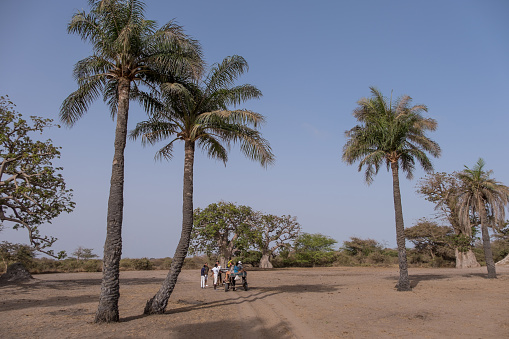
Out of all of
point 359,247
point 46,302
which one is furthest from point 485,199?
point 359,247

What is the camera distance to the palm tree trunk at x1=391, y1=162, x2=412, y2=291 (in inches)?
663

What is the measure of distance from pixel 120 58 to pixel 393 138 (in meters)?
13.7

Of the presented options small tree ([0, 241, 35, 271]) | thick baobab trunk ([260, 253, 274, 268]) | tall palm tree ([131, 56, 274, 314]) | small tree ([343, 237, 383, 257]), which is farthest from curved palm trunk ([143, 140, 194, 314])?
small tree ([343, 237, 383, 257])

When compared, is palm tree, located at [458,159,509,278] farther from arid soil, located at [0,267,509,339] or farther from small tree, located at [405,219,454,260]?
small tree, located at [405,219,454,260]

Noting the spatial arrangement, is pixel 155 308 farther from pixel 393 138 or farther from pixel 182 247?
pixel 393 138

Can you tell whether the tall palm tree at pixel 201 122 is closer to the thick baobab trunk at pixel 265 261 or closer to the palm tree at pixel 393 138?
the palm tree at pixel 393 138

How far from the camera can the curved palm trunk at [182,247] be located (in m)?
10.4

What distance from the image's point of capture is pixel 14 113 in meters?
18.0

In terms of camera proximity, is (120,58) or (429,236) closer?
(120,58)

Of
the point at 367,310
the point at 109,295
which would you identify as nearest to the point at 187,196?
the point at 109,295

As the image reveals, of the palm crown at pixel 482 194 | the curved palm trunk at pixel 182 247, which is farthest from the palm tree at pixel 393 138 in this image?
the curved palm trunk at pixel 182 247

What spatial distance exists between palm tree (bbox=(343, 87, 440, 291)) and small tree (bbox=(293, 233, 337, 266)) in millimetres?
29161

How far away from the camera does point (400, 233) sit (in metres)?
17.8

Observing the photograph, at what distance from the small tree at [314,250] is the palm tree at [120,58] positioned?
38573 millimetres
